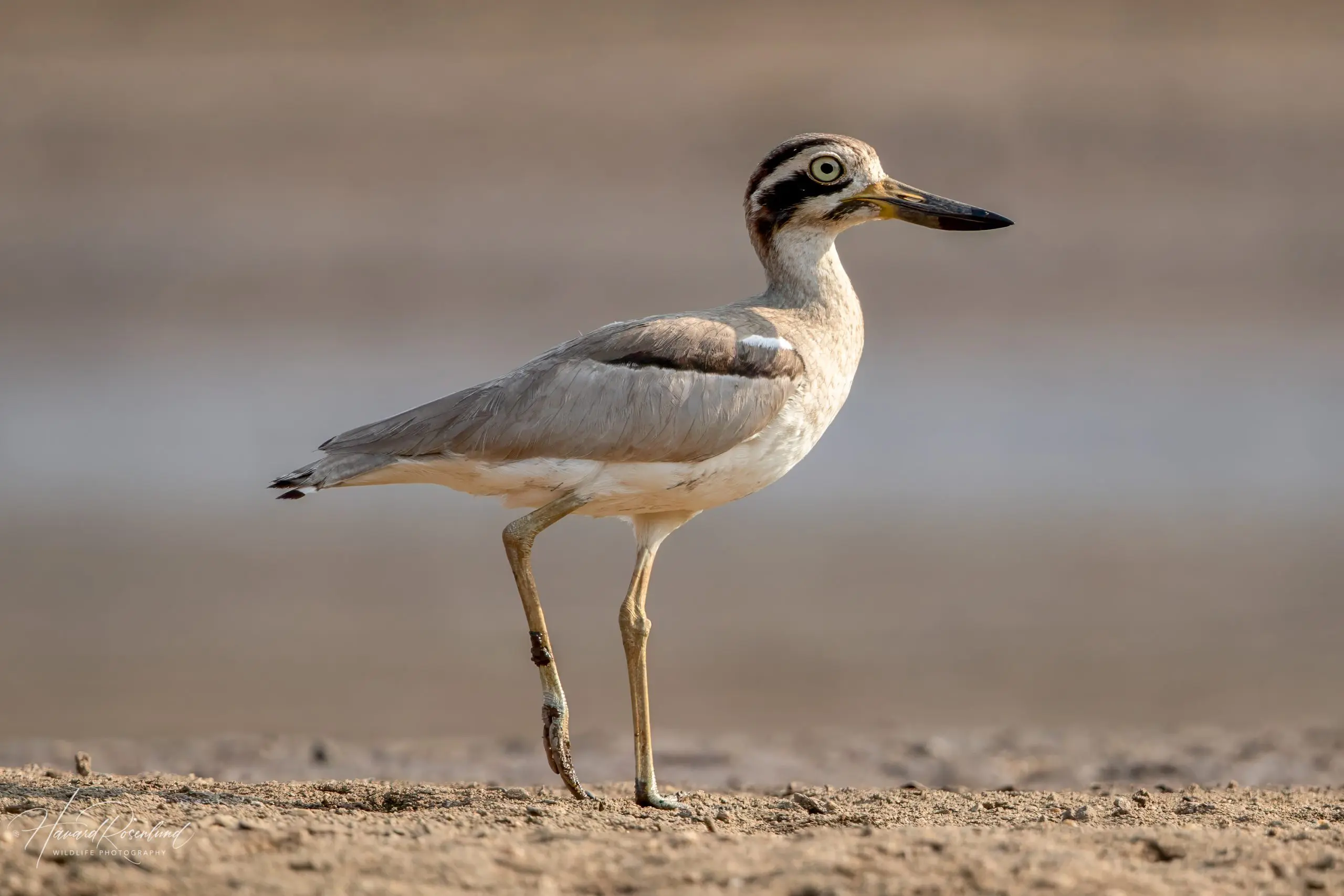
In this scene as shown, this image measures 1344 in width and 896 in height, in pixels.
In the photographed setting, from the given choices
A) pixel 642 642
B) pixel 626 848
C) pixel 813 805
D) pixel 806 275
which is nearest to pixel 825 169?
pixel 806 275

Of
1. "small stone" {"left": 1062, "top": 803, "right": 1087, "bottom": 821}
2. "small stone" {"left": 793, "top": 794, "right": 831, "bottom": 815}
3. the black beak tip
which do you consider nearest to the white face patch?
the black beak tip

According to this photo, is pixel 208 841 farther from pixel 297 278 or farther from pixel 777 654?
pixel 297 278

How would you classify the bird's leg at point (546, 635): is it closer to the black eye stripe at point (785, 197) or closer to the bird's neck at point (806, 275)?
the bird's neck at point (806, 275)

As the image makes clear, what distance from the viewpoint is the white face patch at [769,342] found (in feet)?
25.1

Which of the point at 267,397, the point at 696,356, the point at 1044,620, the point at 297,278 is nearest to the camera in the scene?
the point at 696,356

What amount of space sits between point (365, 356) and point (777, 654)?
972 cm

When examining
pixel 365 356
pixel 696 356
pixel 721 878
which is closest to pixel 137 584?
→ pixel 365 356

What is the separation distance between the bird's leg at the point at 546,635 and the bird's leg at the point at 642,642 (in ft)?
0.97

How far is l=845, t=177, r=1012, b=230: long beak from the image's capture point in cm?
837

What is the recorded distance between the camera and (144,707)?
1145cm

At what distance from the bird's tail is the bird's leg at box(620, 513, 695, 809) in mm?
1335

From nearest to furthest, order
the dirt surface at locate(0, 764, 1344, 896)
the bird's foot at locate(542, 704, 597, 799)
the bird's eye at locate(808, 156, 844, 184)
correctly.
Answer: the dirt surface at locate(0, 764, 1344, 896) < the bird's foot at locate(542, 704, 597, 799) < the bird's eye at locate(808, 156, 844, 184)

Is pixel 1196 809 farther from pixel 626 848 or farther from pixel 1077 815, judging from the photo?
pixel 626 848

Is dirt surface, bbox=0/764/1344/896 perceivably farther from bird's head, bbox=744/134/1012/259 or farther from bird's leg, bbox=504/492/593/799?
bird's head, bbox=744/134/1012/259
